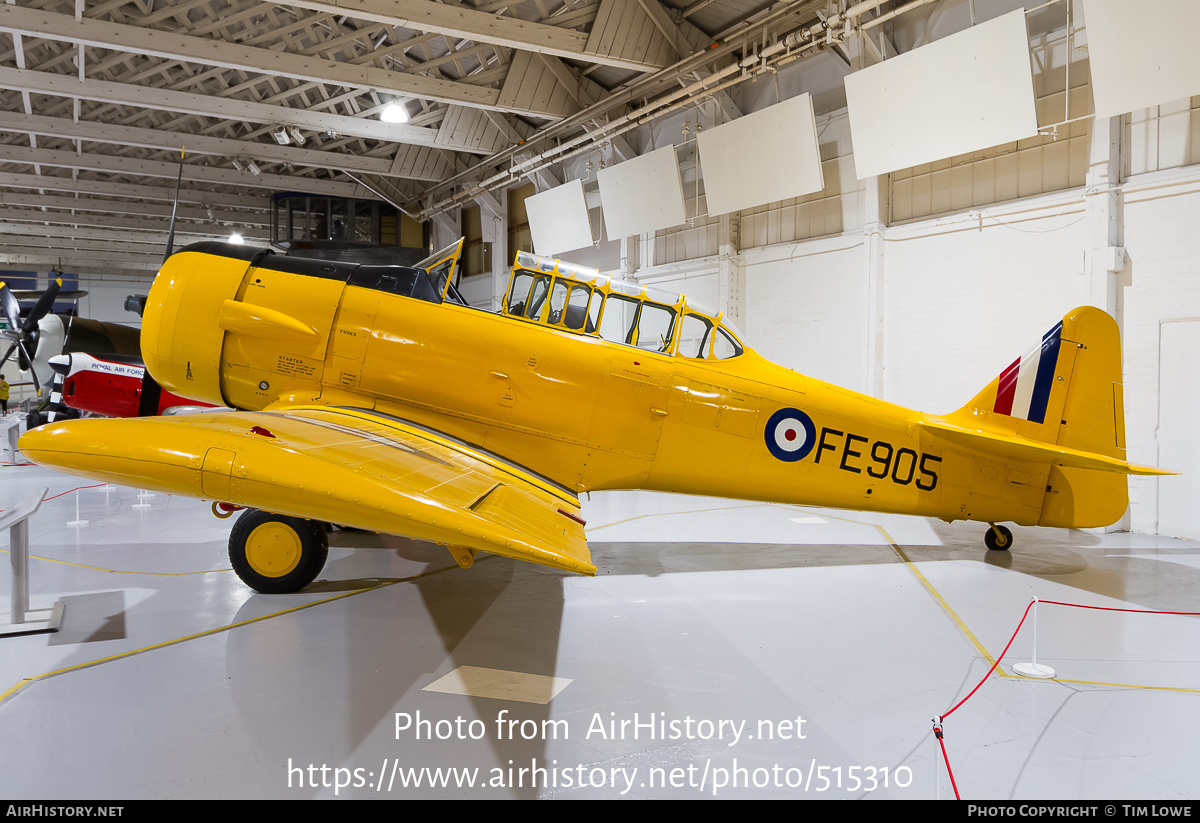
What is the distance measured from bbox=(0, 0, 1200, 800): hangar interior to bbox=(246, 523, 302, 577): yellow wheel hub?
10.0 inches

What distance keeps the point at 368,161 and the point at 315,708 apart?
1612cm

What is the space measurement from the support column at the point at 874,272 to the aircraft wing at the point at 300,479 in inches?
294

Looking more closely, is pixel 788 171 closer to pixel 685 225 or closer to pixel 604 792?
pixel 685 225

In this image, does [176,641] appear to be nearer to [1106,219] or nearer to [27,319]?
[1106,219]

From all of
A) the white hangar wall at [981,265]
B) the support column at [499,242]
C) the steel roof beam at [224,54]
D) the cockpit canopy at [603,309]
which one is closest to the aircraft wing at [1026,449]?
the cockpit canopy at [603,309]

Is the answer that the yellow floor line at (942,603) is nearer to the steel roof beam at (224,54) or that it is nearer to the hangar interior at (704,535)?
the hangar interior at (704,535)

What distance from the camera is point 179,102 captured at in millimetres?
11562

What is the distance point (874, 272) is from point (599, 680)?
7839 mm

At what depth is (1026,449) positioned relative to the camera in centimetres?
499

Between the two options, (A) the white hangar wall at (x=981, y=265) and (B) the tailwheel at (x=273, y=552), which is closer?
(B) the tailwheel at (x=273, y=552)

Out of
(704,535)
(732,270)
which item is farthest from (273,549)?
(732,270)

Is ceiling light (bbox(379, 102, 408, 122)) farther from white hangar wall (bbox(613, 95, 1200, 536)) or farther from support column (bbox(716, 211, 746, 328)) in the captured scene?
white hangar wall (bbox(613, 95, 1200, 536))

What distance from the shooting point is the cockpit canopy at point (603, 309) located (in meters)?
5.02

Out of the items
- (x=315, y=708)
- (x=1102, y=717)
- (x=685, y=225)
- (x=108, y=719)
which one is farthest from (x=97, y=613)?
(x=685, y=225)
